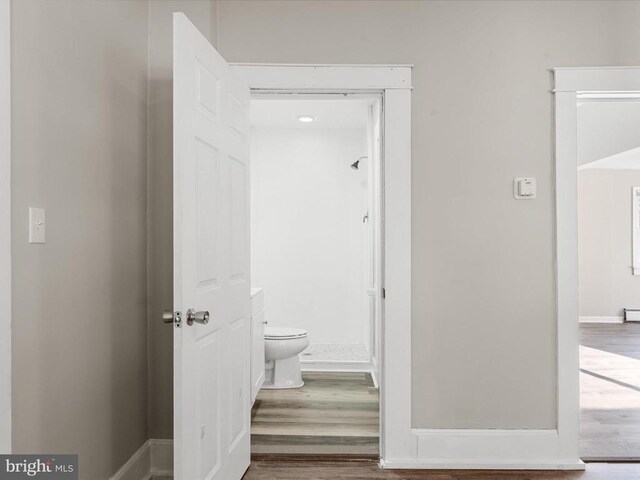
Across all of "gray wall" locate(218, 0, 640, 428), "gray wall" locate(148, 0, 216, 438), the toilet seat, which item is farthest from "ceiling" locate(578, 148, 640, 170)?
"gray wall" locate(148, 0, 216, 438)

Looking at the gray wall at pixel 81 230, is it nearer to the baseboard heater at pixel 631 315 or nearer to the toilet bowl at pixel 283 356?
the toilet bowl at pixel 283 356

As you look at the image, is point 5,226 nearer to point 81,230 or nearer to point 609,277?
point 81,230

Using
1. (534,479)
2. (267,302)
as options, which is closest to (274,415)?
(534,479)

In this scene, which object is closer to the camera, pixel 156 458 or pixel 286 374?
pixel 156 458

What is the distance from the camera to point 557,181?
8.66ft

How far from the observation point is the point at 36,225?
157 cm

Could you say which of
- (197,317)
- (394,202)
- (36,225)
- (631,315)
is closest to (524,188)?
(394,202)

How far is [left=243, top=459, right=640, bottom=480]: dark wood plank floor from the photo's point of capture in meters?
2.53

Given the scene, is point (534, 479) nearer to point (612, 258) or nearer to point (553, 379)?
point (553, 379)

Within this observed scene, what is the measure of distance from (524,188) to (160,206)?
186cm

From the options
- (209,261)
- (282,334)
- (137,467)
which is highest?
(209,261)

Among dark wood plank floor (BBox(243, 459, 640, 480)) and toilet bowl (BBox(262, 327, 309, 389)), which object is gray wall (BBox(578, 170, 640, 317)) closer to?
dark wood plank floor (BBox(243, 459, 640, 480))

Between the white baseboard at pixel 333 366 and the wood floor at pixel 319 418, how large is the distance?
20cm

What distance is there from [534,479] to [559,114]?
1832mm
